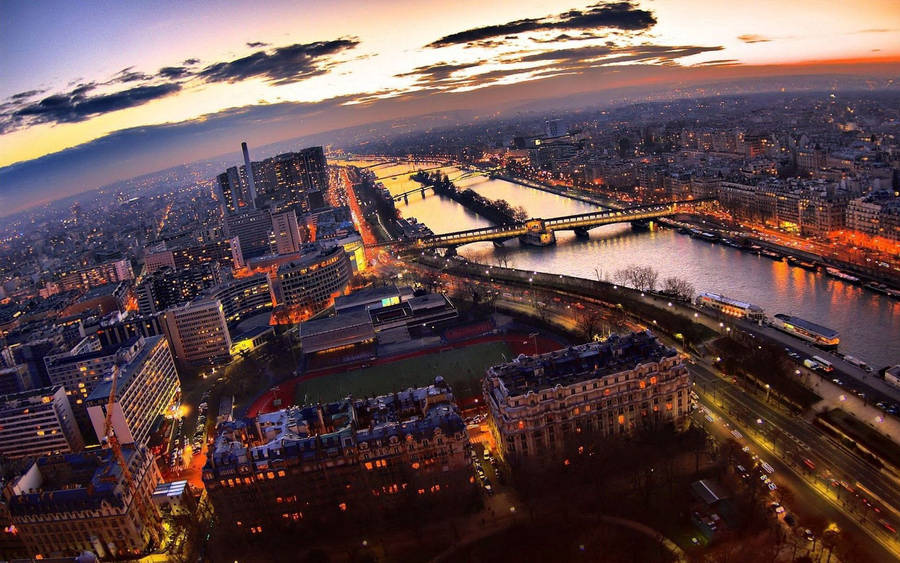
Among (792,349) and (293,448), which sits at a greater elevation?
(293,448)

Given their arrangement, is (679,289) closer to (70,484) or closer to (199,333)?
(199,333)

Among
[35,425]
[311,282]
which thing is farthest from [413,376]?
[35,425]

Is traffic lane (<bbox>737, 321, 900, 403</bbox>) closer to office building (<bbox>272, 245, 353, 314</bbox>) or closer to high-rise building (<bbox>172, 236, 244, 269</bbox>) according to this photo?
office building (<bbox>272, 245, 353, 314</bbox>)

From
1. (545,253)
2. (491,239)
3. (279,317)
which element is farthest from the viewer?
(491,239)

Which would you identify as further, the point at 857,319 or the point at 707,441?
the point at 857,319

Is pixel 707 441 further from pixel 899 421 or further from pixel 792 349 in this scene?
pixel 792 349

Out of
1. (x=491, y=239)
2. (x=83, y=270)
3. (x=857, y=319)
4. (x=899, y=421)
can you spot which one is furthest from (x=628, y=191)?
(x=83, y=270)

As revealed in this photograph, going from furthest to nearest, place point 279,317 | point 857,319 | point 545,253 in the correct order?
point 545,253, point 279,317, point 857,319
